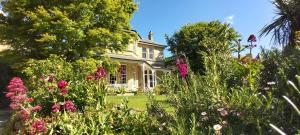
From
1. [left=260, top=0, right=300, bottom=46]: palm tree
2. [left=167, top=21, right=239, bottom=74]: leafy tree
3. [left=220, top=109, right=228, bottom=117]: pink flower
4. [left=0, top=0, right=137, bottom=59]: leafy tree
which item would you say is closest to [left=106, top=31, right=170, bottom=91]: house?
[left=167, top=21, right=239, bottom=74]: leafy tree

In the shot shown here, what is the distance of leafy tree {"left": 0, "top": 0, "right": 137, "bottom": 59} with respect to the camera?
16.2 meters

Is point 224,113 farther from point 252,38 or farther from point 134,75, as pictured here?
point 134,75

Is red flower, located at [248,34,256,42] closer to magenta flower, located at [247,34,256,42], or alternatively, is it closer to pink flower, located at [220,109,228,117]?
magenta flower, located at [247,34,256,42]

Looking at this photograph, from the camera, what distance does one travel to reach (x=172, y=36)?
37656 millimetres

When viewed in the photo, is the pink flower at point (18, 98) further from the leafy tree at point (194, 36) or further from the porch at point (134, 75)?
the leafy tree at point (194, 36)

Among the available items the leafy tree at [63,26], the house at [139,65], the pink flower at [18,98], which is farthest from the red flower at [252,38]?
the house at [139,65]

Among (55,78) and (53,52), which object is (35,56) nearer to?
(53,52)

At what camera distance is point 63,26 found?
630 inches

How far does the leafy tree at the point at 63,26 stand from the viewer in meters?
16.2

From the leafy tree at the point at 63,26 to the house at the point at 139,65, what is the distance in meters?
9.74

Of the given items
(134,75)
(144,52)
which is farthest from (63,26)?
(144,52)

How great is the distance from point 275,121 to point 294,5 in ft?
28.7

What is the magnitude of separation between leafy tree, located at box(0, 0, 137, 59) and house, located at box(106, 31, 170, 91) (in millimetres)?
9739

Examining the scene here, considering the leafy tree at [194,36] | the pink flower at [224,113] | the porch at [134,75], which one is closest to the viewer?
the pink flower at [224,113]
